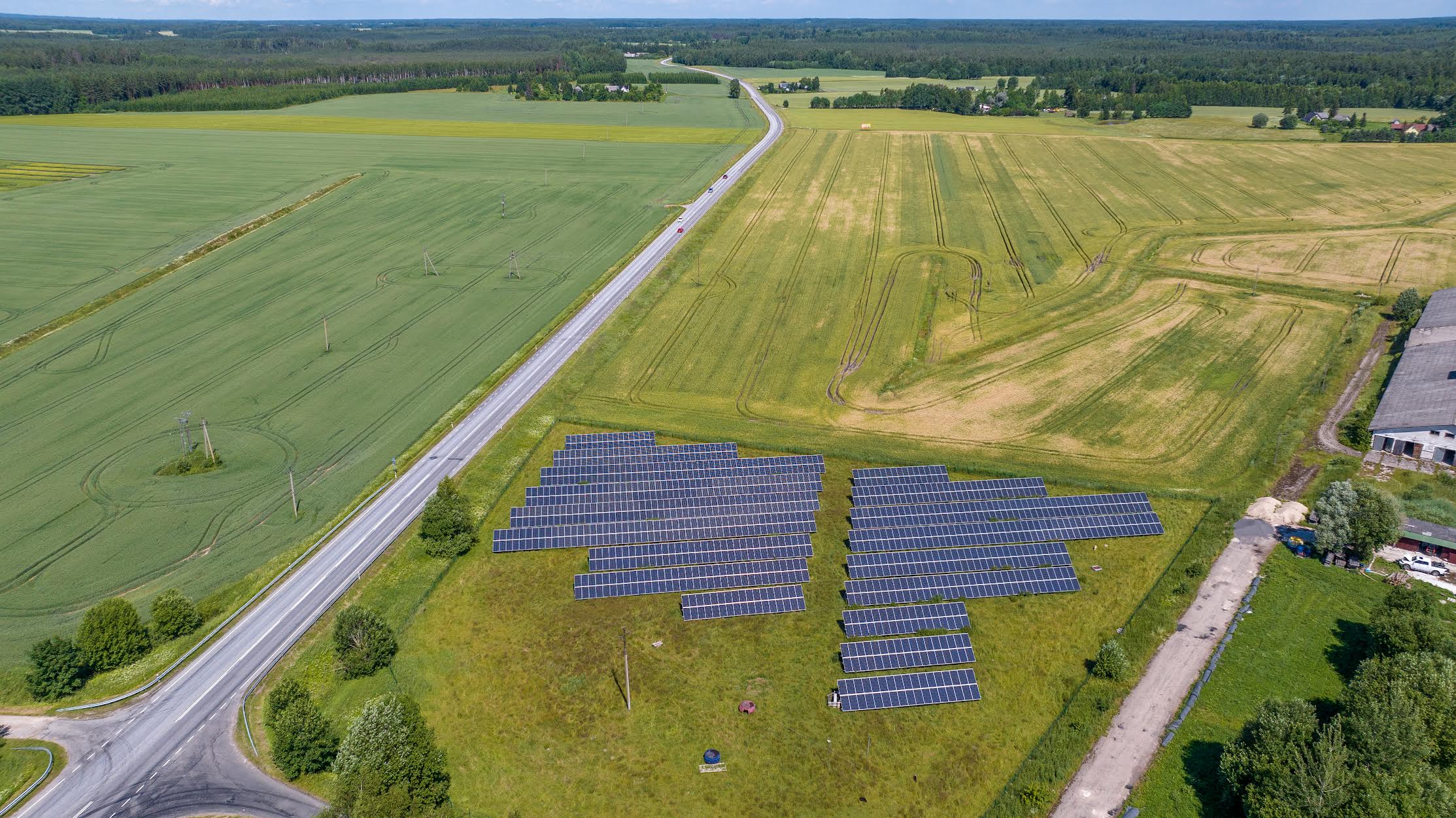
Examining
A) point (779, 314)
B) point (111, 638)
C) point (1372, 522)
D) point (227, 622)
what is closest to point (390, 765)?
point (227, 622)

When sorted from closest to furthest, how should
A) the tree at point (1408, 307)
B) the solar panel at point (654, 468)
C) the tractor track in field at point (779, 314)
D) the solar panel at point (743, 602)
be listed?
the solar panel at point (743, 602), the solar panel at point (654, 468), the tractor track in field at point (779, 314), the tree at point (1408, 307)

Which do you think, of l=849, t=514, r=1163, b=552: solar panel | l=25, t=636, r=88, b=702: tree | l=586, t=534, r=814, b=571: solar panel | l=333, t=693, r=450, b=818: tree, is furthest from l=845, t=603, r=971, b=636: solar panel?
l=25, t=636, r=88, b=702: tree

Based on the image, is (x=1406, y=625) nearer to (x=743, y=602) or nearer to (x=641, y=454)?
(x=743, y=602)

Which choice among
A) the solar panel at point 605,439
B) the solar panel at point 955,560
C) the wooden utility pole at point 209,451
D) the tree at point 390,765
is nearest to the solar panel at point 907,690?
the solar panel at point 955,560

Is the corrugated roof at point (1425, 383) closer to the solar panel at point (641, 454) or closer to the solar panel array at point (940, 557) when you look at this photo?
the solar panel array at point (940, 557)

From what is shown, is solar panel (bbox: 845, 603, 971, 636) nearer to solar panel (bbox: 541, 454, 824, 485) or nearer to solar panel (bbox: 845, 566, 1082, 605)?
solar panel (bbox: 845, 566, 1082, 605)

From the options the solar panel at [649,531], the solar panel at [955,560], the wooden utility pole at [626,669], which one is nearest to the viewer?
the wooden utility pole at [626,669]
